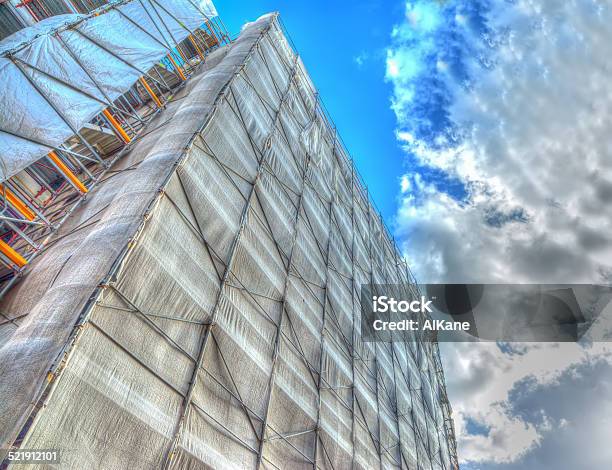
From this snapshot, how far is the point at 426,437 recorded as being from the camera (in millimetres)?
13523

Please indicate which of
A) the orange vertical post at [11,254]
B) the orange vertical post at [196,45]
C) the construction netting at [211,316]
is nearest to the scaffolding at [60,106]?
the orange vertical post at [11,254]

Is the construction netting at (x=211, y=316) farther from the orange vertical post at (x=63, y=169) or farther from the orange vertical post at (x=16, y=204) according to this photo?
the orange vertical post at (x=16, y=204)

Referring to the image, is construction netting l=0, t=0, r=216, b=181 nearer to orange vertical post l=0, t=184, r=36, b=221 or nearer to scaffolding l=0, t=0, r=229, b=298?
scaffolding l=0, t=0, r=229, b=298

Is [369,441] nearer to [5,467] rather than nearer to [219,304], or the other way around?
[219,304]

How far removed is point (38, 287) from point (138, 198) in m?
1.73

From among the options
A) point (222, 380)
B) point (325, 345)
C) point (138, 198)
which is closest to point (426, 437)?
point (325, 345)

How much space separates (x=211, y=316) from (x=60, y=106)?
454 centimetres

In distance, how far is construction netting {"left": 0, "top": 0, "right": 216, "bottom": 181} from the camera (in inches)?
216

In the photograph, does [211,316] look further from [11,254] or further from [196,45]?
[196,45]

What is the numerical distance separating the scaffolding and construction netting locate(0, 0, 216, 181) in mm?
15

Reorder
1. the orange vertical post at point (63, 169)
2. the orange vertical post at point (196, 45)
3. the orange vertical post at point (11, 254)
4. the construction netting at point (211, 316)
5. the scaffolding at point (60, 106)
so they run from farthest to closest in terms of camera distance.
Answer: the orange vertical post at point (196, 45) → the orange vertical post at point (63, 169) → the scaffolding at point (60, 106) → the orange vertical post at point (11, 254) → the construction netting at point (211, 316)

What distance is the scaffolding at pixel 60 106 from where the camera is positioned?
18.0ft

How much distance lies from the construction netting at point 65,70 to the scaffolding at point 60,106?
0.01 m

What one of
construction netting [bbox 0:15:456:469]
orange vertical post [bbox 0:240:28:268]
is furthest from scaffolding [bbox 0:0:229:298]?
construction netting [bbox 0:15:456:469]
